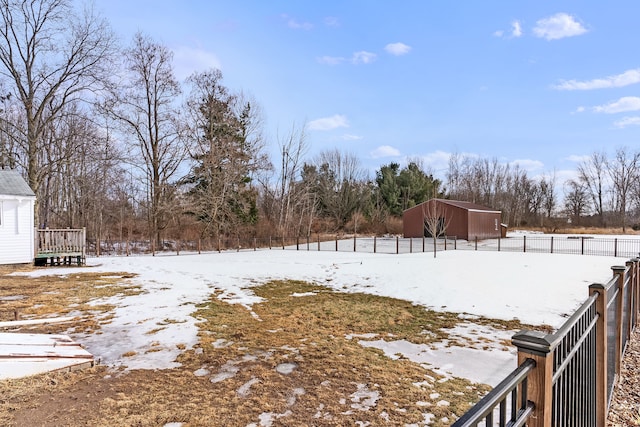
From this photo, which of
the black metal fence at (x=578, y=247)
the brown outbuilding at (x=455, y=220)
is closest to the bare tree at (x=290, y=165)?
the brown outbuilding at (x=455, y=220)

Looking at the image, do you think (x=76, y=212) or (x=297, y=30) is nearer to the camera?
(x=297, y=30)

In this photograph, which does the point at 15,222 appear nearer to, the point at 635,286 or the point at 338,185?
the point at 635,286

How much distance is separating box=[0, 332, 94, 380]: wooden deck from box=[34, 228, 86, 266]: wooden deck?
1061 centimetres

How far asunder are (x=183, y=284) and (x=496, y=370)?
8077 mm

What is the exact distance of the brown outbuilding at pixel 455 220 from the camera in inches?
1043

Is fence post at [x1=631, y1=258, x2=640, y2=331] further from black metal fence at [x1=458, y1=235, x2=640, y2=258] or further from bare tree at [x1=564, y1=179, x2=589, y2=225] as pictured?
bare tree at [x1=564, y1=179, x2=589, y2=225]

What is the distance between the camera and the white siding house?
41.0 ft

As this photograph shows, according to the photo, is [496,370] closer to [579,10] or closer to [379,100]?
[579,10]

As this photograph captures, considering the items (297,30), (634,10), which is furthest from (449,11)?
(297,30)

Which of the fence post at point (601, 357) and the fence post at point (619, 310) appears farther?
the fence post at point (619, 310)

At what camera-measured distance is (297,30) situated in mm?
12500

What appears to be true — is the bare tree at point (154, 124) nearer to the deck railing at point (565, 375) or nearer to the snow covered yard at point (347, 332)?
the snow covered yard at point (347, 332)

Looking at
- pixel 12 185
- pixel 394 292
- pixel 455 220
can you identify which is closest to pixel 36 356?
pixel 394 292

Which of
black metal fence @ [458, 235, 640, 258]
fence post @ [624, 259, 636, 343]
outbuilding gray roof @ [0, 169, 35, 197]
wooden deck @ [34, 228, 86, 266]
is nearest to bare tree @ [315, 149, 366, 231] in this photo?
black metal fence @ [458, 235, 640, 258]
